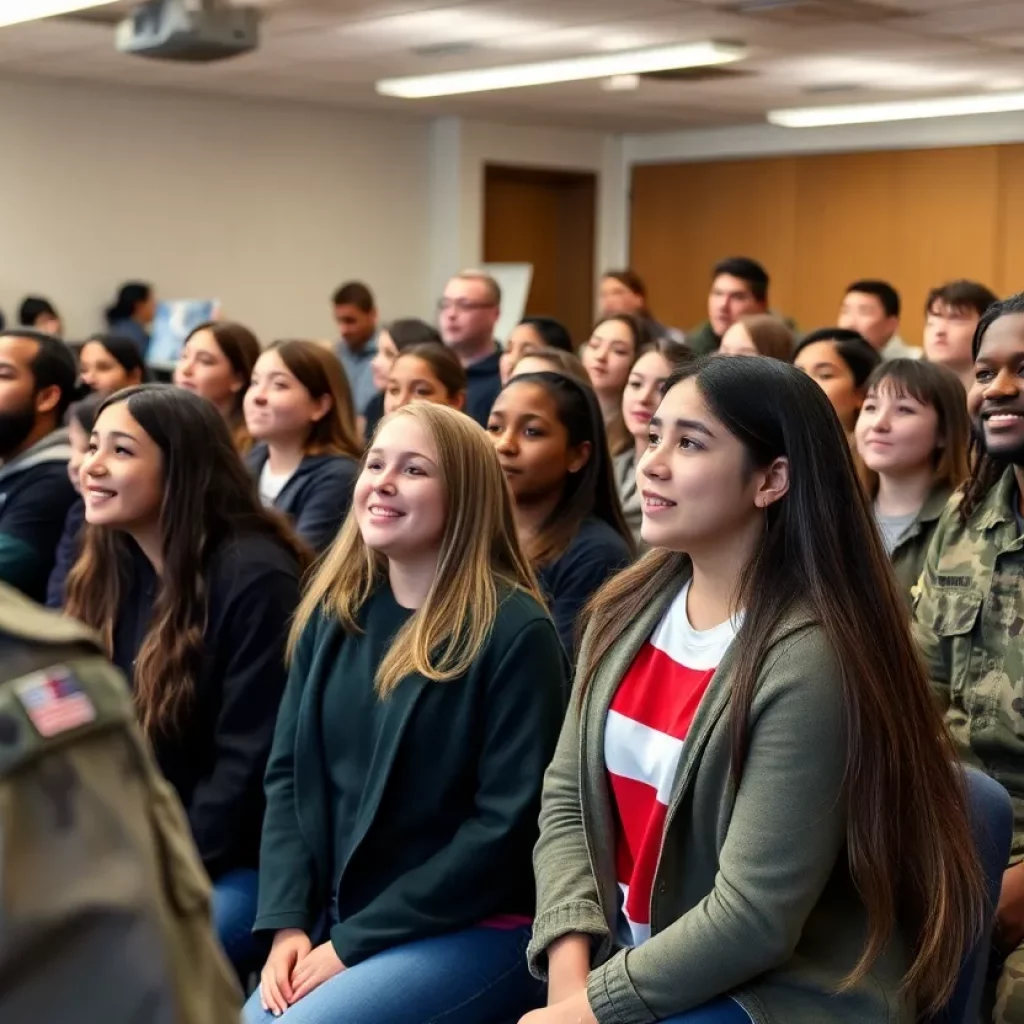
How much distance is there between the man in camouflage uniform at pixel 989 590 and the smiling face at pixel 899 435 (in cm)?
52

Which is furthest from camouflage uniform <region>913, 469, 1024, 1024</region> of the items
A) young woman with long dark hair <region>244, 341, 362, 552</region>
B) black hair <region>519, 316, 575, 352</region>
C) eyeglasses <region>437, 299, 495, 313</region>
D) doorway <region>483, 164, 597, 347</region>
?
doorway <region>483, 164, 597, 347</region>

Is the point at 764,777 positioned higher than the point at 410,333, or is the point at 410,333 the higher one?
the point at 410,333

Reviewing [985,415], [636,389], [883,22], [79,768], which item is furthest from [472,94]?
[79,768]

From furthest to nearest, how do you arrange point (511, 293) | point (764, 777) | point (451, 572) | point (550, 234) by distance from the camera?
1. point (550, 234)
2. point (511, 293)
3. point (451, 572)
4. point (764, 777)

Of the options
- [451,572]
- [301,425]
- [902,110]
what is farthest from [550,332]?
[902,110]

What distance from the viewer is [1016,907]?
1960mm

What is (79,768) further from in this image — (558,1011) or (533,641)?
(533,641)

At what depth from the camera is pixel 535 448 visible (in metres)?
2.92

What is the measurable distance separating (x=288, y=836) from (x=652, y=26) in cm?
516

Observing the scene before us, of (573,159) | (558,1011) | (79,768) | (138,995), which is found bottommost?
(558,1011)

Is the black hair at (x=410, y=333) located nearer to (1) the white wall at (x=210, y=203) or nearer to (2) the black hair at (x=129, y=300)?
(2) the black hair at (x=129, y=300)

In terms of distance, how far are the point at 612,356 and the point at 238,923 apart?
258 cm

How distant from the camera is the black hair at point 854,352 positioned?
12.3 feet

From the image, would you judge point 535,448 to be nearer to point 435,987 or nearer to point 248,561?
point 248,561
